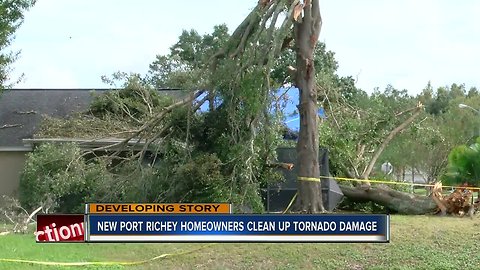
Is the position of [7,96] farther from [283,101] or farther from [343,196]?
[343,196]

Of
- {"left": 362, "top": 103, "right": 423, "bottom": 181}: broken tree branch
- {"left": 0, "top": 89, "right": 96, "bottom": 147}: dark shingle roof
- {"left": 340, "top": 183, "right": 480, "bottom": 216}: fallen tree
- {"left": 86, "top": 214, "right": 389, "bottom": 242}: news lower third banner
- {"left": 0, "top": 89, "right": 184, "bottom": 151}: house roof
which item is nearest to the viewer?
{"left": 86, "top": 214, "right": 389, "bottom": 242}: news lower third banner

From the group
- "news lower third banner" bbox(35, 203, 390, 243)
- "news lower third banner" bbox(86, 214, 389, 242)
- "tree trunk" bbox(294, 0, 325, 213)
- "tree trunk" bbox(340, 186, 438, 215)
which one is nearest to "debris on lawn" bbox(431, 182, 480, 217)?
"tree trunk" bbox(340, 186, 438, 215)

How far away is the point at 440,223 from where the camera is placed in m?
11.3

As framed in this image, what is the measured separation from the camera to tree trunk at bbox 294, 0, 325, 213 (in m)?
12.1

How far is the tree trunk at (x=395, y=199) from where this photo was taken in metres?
12.9

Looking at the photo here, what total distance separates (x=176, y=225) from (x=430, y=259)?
407cm

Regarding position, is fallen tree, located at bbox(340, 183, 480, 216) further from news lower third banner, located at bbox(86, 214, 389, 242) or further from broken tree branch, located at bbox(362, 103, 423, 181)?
news lower third banner, located at bbox(86, 214, 389, 242)

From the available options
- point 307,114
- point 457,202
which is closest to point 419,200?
point 457,202

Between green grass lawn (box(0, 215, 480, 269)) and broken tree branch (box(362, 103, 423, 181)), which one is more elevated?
broken tree branch (box(362, 103, 423, 181))

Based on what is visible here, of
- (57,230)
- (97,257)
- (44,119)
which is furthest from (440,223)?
(44,119)

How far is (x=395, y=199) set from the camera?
522 inches

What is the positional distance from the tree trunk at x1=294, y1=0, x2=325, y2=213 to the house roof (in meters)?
7.44

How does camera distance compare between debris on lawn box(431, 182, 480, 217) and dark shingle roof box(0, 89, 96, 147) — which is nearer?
debris on lawn box(431, 182, 480, 217)

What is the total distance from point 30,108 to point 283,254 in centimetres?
1408
